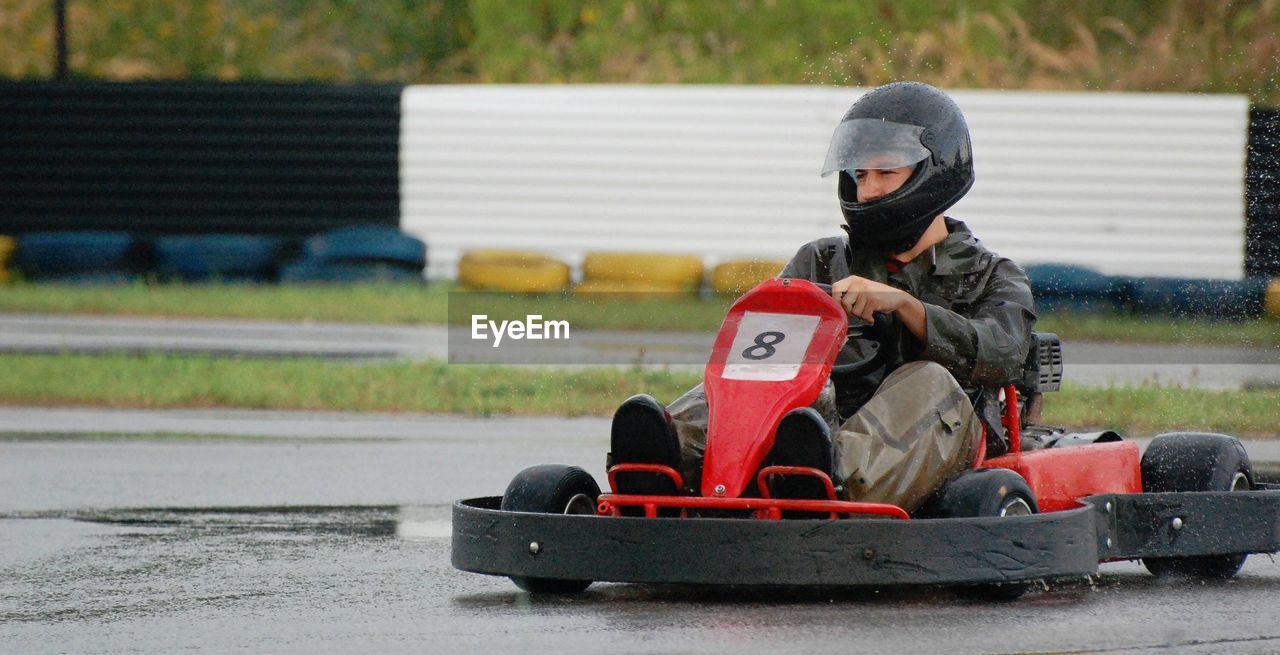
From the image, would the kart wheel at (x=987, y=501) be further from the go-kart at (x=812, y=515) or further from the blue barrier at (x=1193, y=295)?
the blue barrier at (x=1193, y=295)

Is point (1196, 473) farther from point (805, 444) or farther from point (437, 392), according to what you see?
point (437, 392)

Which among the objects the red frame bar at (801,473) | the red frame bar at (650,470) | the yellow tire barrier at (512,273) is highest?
the red frame bar at (801,473)

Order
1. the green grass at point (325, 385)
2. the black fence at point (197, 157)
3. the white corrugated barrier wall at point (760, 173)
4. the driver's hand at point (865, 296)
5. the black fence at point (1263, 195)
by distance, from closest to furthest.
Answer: the driver's hand at point (865, 296), the green grass at point (325, 385), the black fence at point (1263, 195), the white corrugated barrier wall at point (760, 173), the black fence at point (197, 157)

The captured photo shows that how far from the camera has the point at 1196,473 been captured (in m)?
5.79

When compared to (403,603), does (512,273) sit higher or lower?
lower

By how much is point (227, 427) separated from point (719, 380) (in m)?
5.56

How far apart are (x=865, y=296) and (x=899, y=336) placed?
0.94 feet

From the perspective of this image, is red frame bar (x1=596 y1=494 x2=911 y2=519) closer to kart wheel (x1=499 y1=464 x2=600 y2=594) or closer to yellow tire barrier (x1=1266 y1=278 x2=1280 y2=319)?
kart wheel (x1=499 y1=464 x2=600 y2=594)

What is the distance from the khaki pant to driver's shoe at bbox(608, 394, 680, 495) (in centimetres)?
9

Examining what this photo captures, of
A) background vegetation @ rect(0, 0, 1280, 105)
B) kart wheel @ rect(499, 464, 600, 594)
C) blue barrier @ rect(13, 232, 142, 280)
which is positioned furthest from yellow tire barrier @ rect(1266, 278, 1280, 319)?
kart wheel @ rect(499, 464, 600, 594)

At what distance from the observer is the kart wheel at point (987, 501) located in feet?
16.1

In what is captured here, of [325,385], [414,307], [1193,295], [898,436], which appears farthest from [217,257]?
[898,436]

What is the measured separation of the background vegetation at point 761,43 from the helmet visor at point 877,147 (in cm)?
1577

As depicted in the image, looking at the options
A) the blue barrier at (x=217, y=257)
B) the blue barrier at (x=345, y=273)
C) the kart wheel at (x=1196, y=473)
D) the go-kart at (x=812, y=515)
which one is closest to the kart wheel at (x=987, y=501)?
the go-kart at (x=812, y=515)
